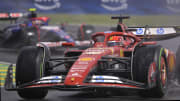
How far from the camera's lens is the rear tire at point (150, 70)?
702cm

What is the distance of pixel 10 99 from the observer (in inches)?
317

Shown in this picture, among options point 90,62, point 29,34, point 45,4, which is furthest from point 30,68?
point 45,4

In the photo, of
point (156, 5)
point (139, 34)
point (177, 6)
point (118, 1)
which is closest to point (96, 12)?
point (118, 1)

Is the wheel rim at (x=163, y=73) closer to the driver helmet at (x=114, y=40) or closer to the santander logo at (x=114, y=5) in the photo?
the driver helmet at (x=114, y=40)

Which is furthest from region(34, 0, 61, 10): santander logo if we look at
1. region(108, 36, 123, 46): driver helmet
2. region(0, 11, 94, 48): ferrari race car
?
region(108, 36, 123, 46): driver helmet

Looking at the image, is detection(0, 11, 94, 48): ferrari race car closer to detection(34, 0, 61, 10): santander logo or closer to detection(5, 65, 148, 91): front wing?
detection(34, 0, 61, 10): santander logo

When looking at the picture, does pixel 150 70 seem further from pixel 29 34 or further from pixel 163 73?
pixel 29 34

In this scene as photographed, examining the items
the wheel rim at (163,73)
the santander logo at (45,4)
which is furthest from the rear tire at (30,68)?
the santander logo at (45,4)

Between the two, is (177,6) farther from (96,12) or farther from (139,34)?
(96,12)

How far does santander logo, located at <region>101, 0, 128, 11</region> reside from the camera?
23828mm

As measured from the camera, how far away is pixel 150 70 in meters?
7.06

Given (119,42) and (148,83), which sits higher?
(119,42)

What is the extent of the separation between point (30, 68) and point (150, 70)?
203 centimetres

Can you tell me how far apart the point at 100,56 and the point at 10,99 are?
6.13 feet
